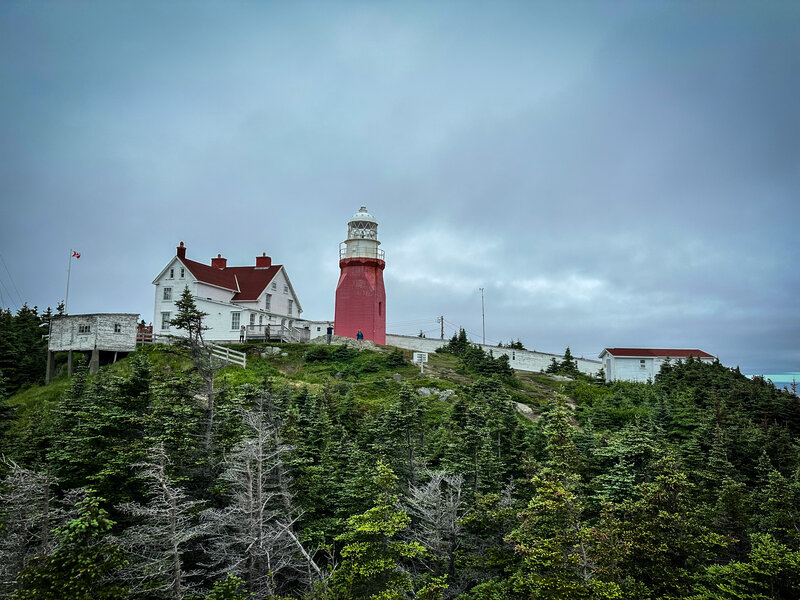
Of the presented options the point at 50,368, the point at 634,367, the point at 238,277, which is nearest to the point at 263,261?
the point at 238,277

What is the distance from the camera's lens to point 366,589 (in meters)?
12.8

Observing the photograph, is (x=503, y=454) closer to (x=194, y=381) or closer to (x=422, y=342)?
(x=194, y=381)

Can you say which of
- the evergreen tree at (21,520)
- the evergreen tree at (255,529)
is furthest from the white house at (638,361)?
the evergreen tree at (21,520)

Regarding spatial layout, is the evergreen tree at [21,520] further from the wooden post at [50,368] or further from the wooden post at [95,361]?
the wooden post at [50,368]

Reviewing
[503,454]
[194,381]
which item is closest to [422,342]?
[503,454]

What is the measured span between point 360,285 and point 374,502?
32.5m

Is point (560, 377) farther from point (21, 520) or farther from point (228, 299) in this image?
point (21, 520)

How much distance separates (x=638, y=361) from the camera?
49250 mm

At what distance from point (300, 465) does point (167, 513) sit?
5.99 metres

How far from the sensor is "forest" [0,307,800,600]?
36.9 feet

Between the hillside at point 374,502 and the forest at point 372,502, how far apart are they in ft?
A: 0.23

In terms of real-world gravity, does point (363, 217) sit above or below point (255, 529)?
above

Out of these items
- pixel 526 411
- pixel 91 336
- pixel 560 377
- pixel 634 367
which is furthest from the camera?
pixel 634 367

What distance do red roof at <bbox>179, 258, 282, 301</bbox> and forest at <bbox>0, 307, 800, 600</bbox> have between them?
18585 millimetres
